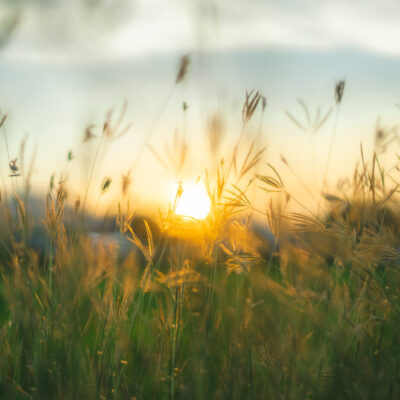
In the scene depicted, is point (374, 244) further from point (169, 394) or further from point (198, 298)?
point (169, 394)

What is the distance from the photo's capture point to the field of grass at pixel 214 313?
3.62 feet

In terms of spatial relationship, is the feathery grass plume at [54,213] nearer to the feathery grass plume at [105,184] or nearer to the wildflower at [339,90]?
the feathery grass plume at [105,184]

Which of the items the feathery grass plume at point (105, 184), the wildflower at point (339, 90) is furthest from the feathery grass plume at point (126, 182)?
the wildflower at point (339, 90)

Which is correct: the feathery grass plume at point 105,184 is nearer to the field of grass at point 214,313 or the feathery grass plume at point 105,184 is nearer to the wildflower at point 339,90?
the field of grass at point 214,313

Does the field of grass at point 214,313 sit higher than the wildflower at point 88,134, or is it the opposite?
the wildflower at point 88,134

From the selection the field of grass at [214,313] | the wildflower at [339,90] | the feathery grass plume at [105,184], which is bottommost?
the field of grass at [214,313]

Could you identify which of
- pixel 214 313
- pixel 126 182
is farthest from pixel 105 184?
pixel 214 313

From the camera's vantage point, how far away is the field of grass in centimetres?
110

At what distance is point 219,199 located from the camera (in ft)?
4.08

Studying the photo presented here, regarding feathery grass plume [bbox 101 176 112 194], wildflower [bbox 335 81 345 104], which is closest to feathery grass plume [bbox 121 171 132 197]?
feathery grass plume [bbox 101 176 112 194]

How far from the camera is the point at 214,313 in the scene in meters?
1.26

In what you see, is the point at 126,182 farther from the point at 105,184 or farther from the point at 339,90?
the point at 339,90

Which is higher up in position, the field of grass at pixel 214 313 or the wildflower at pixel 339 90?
the wildflower at pixel 339 90

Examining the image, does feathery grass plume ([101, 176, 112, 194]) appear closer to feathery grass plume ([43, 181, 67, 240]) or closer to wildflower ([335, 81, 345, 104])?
feathery grass plume ([43, 181, 67, 240])
